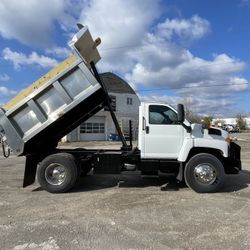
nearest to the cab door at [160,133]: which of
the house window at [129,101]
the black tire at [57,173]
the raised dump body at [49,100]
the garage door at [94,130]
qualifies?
the raised dump body at [49,100]

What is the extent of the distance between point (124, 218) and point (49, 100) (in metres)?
3.65

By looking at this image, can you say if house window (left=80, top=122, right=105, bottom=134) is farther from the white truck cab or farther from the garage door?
the white truck cab

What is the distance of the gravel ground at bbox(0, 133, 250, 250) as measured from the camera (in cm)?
573

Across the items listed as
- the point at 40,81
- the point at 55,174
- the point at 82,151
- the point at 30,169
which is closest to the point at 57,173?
the point at 55,174

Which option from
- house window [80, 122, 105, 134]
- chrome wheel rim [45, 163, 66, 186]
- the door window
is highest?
house window [80, 122, 105, 134]

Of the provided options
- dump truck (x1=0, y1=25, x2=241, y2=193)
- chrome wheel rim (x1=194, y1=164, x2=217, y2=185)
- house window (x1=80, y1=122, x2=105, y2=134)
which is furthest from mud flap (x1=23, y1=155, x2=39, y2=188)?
house window (x1=80, y1=122, x2=105, y2=134)

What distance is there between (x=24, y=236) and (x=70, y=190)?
3.82 m

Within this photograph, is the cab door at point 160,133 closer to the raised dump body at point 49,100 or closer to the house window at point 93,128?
the raised dump body at point 49,100

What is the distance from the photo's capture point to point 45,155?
9.98 meters

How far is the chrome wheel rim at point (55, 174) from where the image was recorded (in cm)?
959

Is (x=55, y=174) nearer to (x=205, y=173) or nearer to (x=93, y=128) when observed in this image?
(x=205, y=173)

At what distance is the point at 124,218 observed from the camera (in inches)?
279

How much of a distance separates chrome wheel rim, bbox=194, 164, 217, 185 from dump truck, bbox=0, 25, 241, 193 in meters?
0.02

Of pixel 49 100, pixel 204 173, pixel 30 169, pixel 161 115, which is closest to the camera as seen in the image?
pixel 49 100
